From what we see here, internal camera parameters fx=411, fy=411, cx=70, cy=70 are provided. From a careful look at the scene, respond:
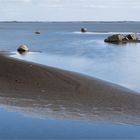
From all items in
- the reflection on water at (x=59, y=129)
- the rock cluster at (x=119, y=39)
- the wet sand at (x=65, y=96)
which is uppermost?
the rock cluster at (x=119, y=39)

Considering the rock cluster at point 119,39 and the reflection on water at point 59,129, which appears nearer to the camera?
the reflection on water at point 59,129

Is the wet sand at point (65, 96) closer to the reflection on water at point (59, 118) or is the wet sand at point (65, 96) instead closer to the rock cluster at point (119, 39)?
the reflection on water at point (59, 118)

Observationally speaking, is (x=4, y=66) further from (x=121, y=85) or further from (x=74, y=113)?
(x=74, y=113)

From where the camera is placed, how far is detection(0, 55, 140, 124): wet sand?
12.0 meters

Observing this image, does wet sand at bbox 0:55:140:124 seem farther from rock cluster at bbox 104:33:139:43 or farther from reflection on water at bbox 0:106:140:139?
rock cluster at bbox 104:33:139:43

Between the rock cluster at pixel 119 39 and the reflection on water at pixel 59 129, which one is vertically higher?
the rock cluster at pixel 119 39

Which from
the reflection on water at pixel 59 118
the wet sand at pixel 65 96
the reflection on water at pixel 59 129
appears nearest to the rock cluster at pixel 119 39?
the wet sand at pixel 65 96

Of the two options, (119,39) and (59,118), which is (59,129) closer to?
(59,118)

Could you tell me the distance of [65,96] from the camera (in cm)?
1499

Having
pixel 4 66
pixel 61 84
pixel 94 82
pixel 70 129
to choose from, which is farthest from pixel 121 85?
pixel 70 129

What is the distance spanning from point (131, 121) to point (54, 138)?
275 centimetres

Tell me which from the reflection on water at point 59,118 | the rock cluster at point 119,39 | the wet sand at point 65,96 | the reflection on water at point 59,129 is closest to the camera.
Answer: the reflection on water at point 59,129

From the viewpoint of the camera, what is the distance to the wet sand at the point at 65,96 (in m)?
12.0

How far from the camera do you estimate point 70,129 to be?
10.1 meters
